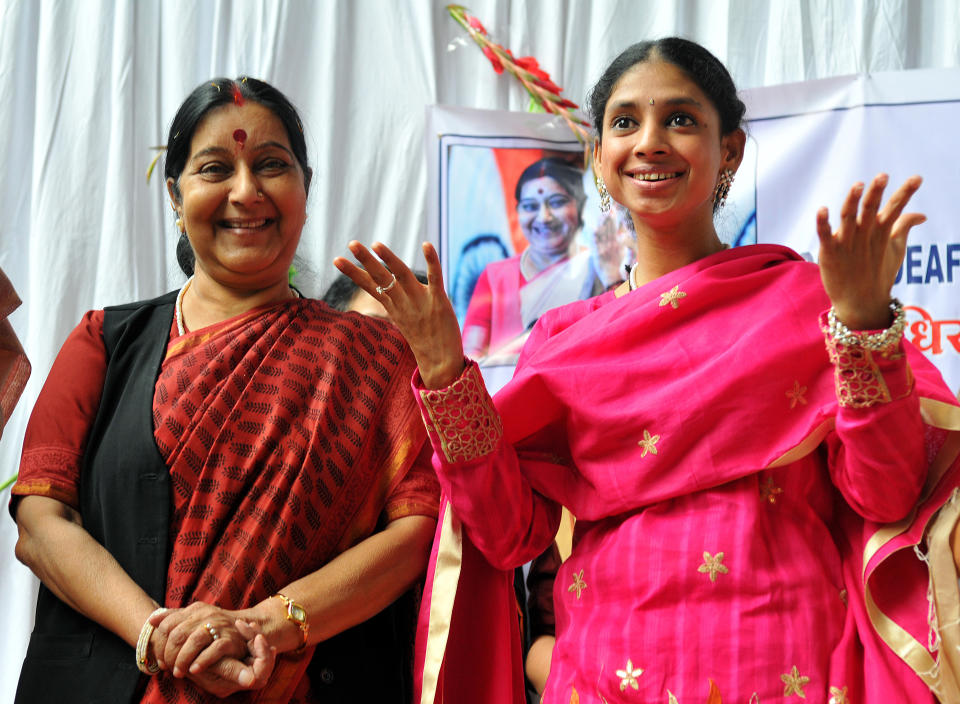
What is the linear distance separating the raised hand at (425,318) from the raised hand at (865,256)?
0.57 m

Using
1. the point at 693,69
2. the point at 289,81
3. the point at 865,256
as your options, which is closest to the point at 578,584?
the point at 865,256

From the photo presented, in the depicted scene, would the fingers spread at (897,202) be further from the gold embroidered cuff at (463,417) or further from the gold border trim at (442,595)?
the gold border trim at (442,595)

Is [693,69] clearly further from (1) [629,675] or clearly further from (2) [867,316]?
(1) [629,675]

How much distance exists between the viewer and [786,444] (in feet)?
5.30

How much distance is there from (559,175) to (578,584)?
1.65 m

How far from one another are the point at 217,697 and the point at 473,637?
446 millimetres

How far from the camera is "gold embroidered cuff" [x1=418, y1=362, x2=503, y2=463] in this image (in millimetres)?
1645

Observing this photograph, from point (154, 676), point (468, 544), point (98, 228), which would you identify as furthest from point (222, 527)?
point (98, 228)

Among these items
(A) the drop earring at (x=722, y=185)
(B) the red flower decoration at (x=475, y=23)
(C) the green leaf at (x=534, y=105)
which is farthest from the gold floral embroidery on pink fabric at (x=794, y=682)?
(B) the red flower decoration at (x=475, y=23)

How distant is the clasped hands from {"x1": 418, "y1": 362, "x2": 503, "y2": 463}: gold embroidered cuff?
417mm

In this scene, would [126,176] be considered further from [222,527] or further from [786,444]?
[786,444]

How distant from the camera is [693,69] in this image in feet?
5.98

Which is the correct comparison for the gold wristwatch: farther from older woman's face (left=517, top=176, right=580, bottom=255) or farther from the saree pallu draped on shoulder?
older woman's face (left=517, top=176, right=580, bottom=255)

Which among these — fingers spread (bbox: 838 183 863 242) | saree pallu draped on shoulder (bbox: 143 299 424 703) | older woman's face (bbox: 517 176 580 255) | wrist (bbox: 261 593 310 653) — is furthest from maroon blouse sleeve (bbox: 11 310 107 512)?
older woman's face (bbox: 517 176 580 255)
